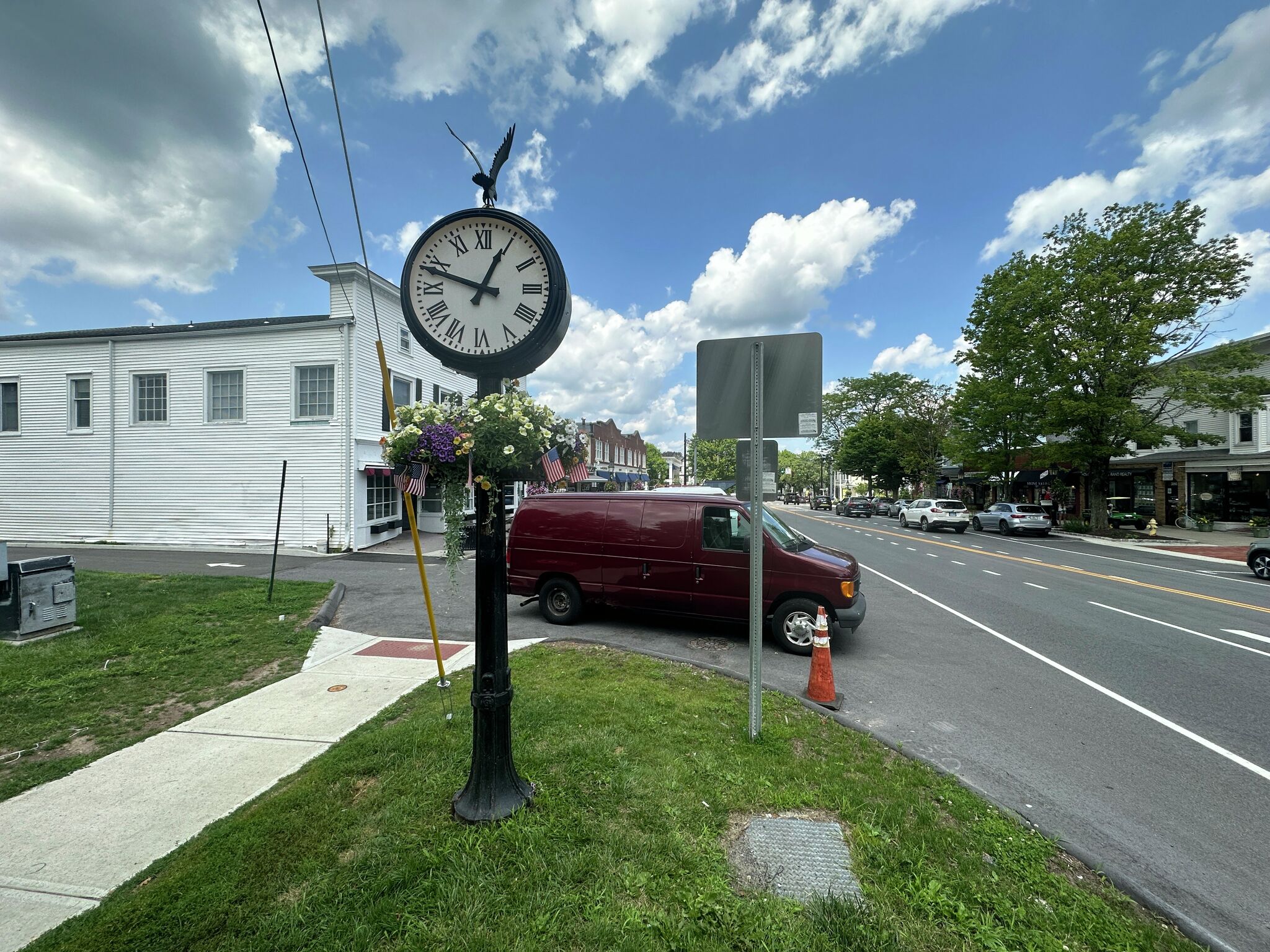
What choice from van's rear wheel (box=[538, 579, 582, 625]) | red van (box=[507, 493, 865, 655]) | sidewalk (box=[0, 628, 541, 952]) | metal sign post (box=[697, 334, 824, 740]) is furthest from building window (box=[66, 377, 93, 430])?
metal sign post (box=[697, 334, 824, 740])

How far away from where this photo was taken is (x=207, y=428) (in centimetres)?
1720

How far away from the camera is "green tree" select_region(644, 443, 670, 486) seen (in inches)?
3954

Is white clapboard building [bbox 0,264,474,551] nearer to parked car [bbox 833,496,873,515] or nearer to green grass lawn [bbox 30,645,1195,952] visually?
green grass lawn [bbox 30,645,1195,952]

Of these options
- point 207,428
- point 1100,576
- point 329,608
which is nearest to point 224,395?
point 207,428

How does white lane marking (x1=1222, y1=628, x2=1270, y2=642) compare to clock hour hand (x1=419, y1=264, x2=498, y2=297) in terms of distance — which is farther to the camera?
white lane marking (x1=1222, y1=628, x2=1270, y2=642)

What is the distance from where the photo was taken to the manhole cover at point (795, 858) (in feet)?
8.43

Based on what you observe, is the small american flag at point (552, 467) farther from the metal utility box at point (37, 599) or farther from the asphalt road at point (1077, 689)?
the metal utility box at point (37, 599)

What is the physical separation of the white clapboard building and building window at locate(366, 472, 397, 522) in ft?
0.17

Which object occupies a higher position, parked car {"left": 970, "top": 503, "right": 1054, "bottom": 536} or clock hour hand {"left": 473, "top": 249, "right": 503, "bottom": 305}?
clock hour hand {"left": 473, "top": 249, "right": 503, "bottom": 305}

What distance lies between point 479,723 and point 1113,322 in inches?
1175

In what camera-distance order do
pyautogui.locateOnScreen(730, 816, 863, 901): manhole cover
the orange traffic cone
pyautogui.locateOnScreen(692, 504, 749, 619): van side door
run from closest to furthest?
1. pyautogui.locateOnScreen(730, 816, 863, 901): manhole cover
2. the orange traffic cone
3. pyautogui.locateOnScreen(692, 504, 749, 619): van side door

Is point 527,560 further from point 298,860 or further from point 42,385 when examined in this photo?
point 42,385

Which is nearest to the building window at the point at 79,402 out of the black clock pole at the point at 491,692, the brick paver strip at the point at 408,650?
the brick paver strip at the point at 408,650

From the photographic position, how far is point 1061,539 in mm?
23891
